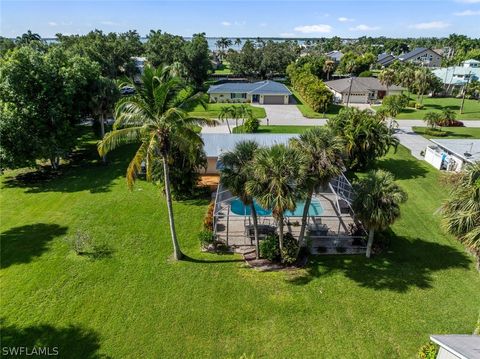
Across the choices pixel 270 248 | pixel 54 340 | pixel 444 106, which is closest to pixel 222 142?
pixel 270 248

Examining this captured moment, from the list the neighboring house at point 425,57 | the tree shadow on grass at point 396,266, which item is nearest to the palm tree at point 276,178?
the tree shadow on grass at point 396,266

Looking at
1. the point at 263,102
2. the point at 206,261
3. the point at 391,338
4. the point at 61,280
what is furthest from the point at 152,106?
the point at 263,102

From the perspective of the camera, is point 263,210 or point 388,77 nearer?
point 263,210

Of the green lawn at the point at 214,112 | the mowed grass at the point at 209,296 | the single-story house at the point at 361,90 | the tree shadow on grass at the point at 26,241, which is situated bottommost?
the mowed grass at the point at 209,296

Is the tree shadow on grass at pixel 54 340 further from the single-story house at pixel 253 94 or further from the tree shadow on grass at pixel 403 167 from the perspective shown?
the single-story house at pixel 253 94

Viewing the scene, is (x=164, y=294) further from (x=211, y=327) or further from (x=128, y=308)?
(x=211, y=327)

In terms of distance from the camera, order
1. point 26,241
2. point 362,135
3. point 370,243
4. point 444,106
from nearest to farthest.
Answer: point 370,243
point 26,241
point 362,135
point 444,106

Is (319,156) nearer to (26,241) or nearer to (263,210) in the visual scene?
(263,210)
